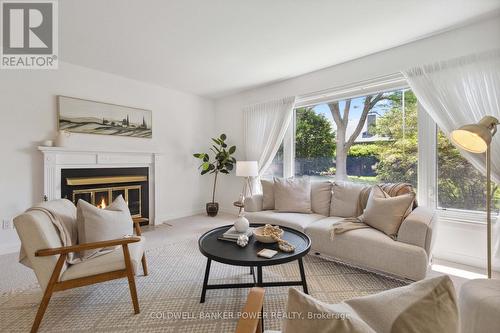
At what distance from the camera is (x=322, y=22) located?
2396 mm

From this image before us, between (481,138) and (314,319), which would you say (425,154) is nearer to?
(481,138)

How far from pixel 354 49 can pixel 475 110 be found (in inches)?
58.1

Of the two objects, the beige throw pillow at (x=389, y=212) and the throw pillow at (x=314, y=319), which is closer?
the throw pillow at (x=314, y=319)

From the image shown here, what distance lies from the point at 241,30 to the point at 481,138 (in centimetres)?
233

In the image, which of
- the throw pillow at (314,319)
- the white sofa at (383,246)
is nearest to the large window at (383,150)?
the white sofa at (383,246)

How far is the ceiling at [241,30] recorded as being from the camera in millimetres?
2160

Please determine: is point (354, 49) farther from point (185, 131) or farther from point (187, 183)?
point (187, 183)

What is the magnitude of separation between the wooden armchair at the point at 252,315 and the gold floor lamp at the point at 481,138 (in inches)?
72.2

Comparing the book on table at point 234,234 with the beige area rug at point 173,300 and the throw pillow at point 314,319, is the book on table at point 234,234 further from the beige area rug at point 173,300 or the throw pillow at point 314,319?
the throw pillow at point 314,319

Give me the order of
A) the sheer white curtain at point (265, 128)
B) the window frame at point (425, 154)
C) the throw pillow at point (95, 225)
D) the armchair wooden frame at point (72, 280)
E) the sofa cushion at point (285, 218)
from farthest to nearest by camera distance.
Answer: the sheer white curtain at point (265, 128), the sofa cushion at point (285, 218), the window frame at point (425, 154), the throw pillow at point (95, 225), the armchair wooden frame at point (72, 280)

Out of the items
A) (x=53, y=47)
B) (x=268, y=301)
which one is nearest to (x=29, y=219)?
(x=268, y=301)

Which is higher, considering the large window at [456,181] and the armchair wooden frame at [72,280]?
the large window at [456,181]

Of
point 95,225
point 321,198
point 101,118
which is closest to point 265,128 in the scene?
point 321,198

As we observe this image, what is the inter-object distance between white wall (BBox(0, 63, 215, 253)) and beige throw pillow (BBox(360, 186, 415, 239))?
11.8 feet
